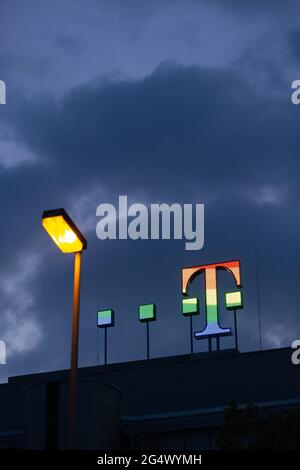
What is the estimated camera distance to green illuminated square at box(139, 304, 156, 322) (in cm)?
6250

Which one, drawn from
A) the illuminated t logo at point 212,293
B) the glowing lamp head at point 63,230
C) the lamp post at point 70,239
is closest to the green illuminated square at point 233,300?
the illuminated t logo at point 212,293

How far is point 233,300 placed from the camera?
59.6 metres

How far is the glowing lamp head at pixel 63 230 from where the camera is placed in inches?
761

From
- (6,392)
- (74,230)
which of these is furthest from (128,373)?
(74,230)

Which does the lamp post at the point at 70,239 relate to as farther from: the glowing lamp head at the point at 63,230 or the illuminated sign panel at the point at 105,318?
the illuminated sign panel at the point at 105,318

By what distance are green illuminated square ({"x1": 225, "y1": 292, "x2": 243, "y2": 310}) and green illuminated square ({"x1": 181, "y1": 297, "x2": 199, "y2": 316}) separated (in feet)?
8.50

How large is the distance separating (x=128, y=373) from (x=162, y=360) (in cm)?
434

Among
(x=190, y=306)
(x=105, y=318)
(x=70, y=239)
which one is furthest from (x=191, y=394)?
(x=70, y=239)

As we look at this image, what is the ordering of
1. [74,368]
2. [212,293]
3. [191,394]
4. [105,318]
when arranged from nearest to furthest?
1. [74,368]
2. [191,394]
3. [212,293]
4. [105,318]

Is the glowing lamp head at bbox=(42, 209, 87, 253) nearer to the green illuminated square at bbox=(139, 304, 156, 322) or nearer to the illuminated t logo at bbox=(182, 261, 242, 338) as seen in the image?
the illuminated t logo at bbox=(182, 261, 242, 338)

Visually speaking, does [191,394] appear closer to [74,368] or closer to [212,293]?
[212,293]

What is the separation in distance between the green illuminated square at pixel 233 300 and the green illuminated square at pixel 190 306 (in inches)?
102

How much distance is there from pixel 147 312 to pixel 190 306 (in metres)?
3.29
